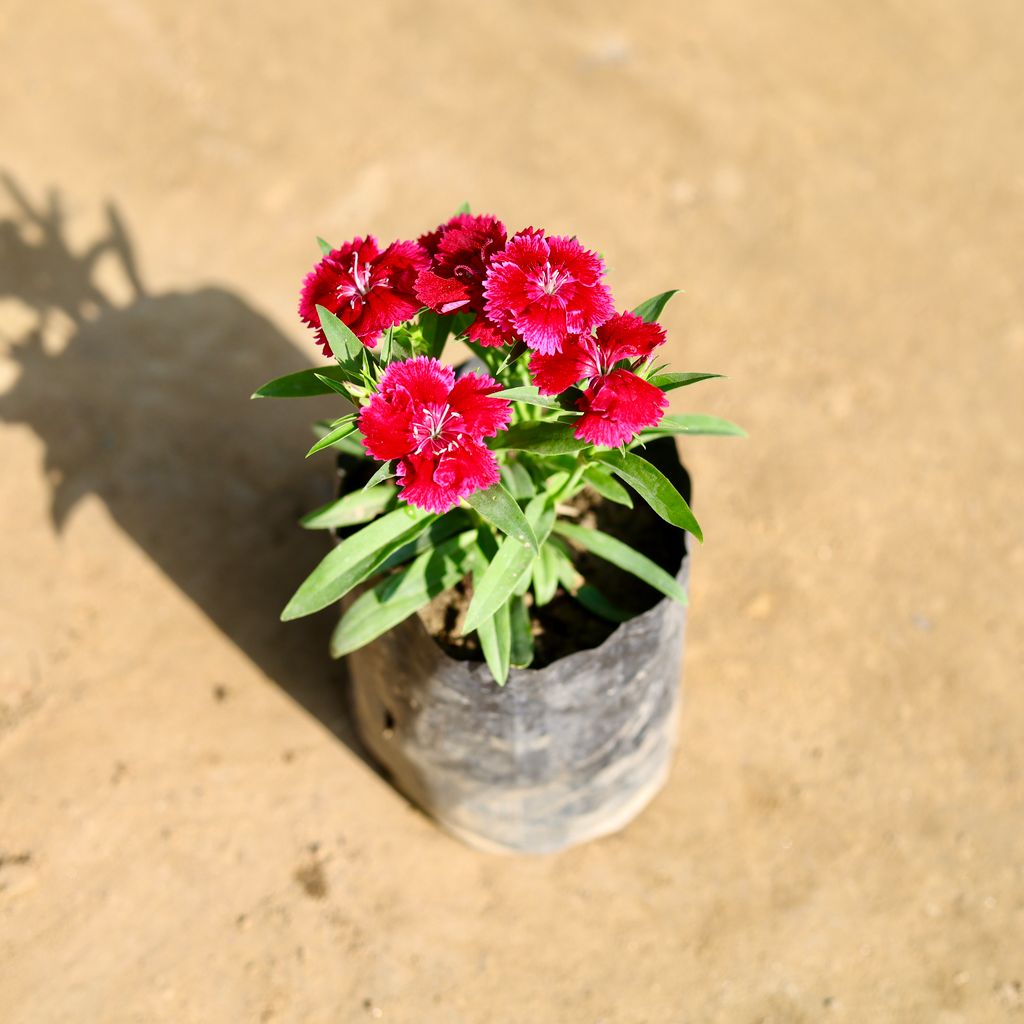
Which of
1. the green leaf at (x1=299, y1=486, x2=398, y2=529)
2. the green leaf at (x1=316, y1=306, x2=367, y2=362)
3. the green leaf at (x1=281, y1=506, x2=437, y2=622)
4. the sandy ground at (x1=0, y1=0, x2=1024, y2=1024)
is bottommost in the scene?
the sandy ground at (x1=0, y1=0, x2=1024, y2=1024)

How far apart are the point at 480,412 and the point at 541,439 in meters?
0.31

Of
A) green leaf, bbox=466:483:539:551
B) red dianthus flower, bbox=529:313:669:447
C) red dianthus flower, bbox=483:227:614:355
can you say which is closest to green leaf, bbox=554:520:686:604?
green leaf, bbox=466:483:539:551

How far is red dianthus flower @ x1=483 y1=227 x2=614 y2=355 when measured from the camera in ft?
5.56

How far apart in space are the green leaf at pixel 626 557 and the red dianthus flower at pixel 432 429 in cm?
67

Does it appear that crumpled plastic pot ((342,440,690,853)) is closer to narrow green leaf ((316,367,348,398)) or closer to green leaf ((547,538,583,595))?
green leaf ((547,538,583,595))

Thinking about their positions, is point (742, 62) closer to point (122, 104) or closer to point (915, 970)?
point (122, 104)

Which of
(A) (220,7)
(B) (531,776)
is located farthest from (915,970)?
(A) (220,7)

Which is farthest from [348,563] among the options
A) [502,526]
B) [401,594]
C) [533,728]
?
[533,728]

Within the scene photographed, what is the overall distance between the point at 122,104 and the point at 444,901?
3361 millimetres

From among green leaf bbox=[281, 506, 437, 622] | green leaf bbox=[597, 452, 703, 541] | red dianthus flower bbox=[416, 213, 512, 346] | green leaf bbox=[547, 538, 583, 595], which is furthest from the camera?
green leaf bbox=[547, 538, 583, 595]

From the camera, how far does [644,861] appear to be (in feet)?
9.59

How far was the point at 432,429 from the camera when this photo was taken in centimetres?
166

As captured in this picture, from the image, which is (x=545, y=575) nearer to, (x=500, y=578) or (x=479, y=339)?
(x=500, y=578)

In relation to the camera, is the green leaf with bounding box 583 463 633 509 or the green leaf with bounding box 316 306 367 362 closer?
the green leaf with bounding box 316 306 367 362
